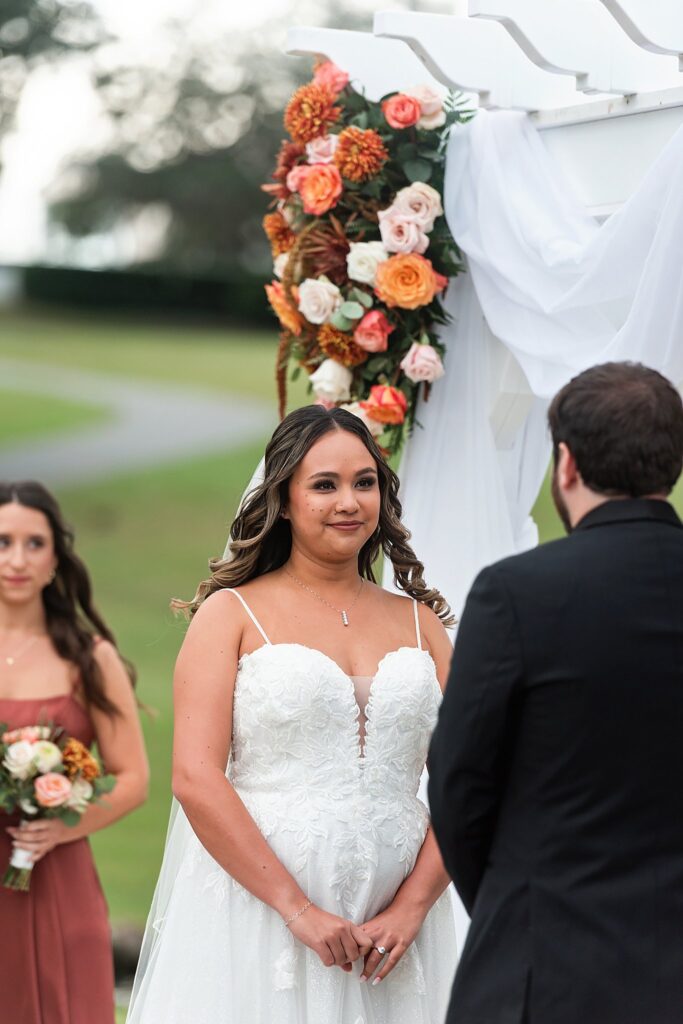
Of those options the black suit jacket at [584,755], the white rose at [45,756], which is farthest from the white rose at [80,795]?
the black suit jacket at [584,755]

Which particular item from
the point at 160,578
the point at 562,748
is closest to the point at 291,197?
the point at 562,748

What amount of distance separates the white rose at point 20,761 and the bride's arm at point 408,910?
1301mm

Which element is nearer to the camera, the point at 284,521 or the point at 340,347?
the point at 284,521

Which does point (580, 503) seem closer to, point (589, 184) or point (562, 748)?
point (562, 748)

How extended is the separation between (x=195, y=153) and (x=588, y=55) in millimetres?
25178

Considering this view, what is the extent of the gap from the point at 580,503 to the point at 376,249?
2.46 metres

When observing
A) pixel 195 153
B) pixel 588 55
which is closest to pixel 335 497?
pixel 588 55

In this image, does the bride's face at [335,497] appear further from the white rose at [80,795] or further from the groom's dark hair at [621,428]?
the white rose at [80,795]

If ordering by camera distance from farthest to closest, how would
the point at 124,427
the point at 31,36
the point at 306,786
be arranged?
the point at 124,427 < the point at 31,36 < the point at 306,786

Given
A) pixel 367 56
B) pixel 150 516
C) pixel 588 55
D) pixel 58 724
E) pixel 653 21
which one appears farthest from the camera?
pixel 150 516

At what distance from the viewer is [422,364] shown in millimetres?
4828

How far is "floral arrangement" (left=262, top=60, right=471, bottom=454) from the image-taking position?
480cm

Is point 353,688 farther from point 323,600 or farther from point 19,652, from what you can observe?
point 19,652

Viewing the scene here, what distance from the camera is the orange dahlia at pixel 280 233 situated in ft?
17.0
